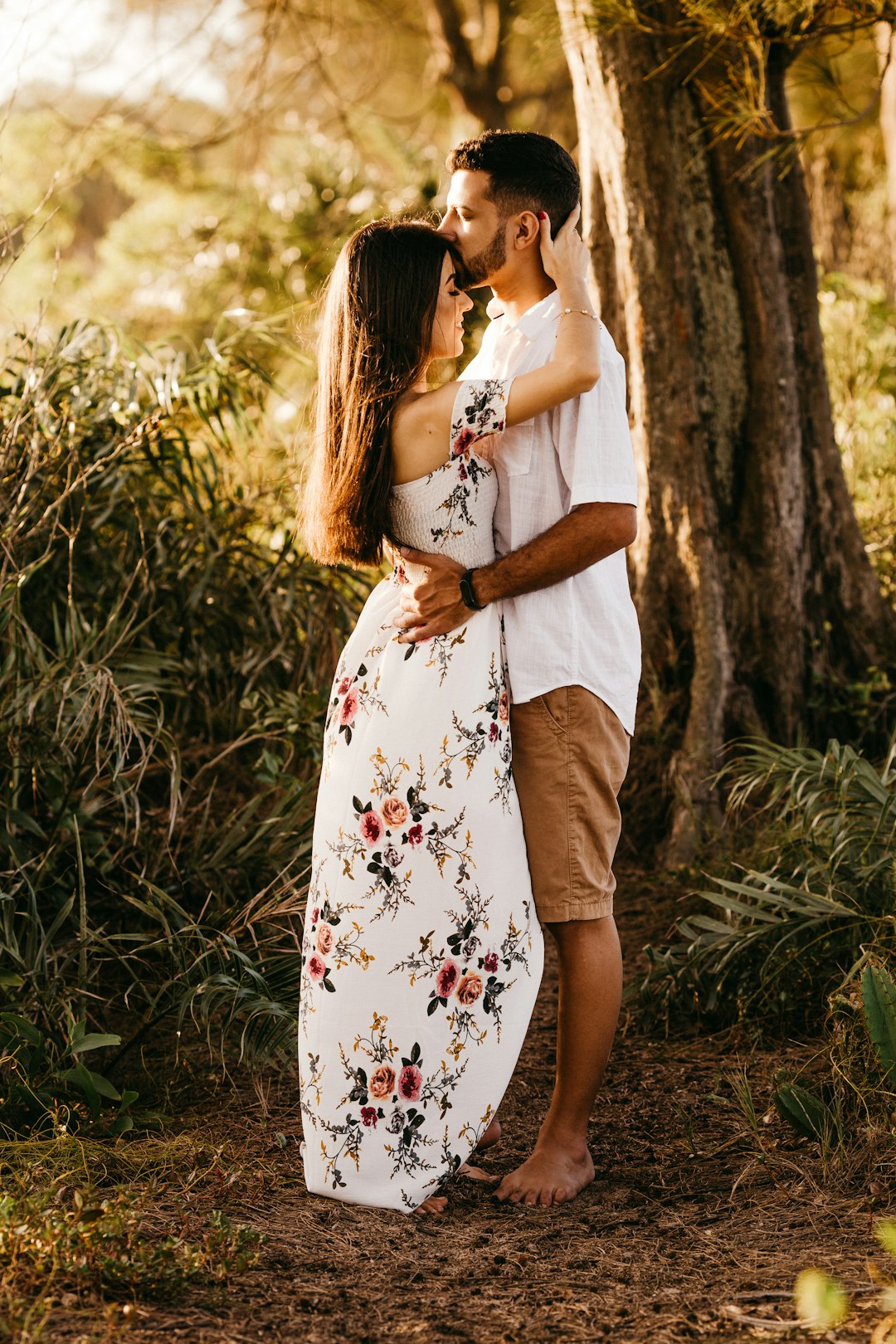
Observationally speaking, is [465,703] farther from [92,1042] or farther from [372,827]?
[92,1042]

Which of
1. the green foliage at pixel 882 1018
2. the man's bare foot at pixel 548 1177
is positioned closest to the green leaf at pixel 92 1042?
the man's bare foot at pixel 548 1177

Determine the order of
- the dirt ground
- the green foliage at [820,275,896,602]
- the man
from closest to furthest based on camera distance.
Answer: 1. the dirt ground
2. the man
3. the green foliage at [820,275,896,602]

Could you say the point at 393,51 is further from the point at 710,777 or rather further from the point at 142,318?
the point at 710,777

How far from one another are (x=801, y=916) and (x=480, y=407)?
149 cm

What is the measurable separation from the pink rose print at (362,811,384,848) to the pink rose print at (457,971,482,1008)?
11.9 inches

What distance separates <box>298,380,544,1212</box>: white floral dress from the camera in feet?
7.70

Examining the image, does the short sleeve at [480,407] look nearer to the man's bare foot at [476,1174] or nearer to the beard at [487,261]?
the beard at [487,261]

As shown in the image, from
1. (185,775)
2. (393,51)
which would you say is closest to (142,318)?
(393,51)

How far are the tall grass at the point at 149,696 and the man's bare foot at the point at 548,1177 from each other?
661mm

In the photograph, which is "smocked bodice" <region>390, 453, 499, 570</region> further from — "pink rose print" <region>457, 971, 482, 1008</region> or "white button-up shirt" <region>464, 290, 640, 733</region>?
"pink rose print" <region>457, 971, 482, 1008</region>

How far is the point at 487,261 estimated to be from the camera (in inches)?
96.0

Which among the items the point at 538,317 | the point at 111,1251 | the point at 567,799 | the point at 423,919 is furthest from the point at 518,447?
the point at 111,1251

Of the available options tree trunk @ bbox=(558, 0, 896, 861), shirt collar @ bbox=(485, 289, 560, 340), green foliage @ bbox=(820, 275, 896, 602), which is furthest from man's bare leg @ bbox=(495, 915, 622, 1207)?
green foliage @ bbox=(820, 275, 896, 602)

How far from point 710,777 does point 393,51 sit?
11.6 metres
